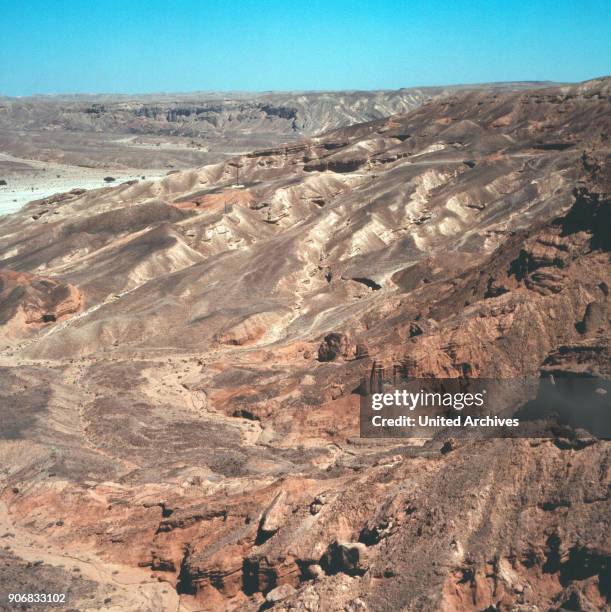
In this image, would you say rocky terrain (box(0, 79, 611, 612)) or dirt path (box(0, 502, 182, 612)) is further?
dirt path (box(0, 502, 182, 612))

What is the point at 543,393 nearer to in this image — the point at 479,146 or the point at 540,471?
the point at 540,471

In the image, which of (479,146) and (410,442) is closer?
(410,442)

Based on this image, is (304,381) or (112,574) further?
(304,381)

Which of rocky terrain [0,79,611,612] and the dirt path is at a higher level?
rocky terrain [0,79,611,612]

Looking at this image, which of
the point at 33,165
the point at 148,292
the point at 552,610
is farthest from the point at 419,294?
the point at 33,165

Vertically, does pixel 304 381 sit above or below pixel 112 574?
above

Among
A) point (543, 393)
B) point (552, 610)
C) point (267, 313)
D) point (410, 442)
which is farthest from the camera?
point (267, 313)

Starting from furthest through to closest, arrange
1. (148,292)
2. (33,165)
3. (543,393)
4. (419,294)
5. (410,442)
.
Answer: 1. (33,165)
2. (148,292)
3. (419,294)
4. (410,442)
5. (543,393)

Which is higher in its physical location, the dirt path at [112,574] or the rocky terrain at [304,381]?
the rocky terrain at [304,381]
